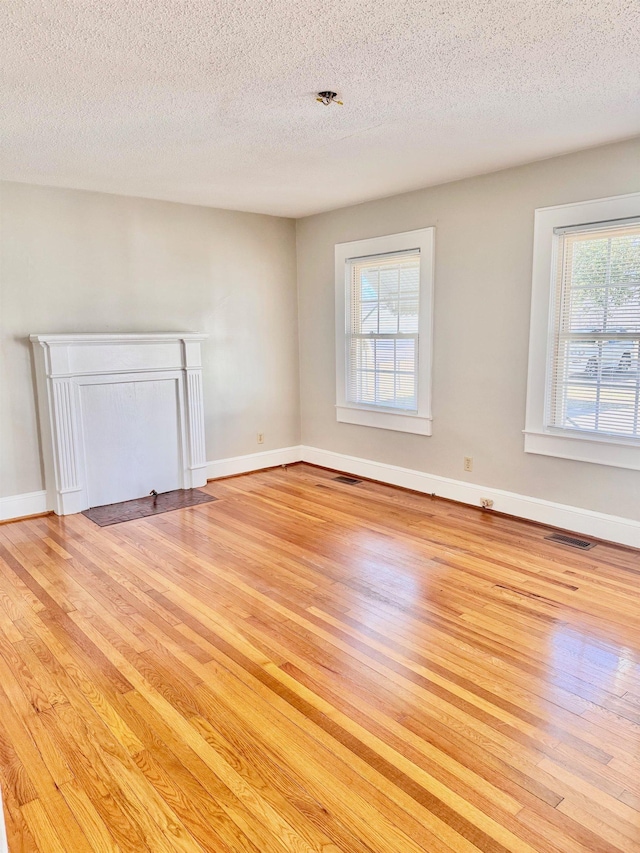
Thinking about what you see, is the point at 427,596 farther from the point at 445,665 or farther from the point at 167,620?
the point at 167,620

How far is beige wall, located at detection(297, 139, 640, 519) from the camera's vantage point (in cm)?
362

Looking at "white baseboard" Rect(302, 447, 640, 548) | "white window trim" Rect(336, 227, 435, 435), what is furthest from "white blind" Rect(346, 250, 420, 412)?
"white baseboard" Rect(302, 447, 640, 548)

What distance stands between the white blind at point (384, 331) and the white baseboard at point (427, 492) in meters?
0.60

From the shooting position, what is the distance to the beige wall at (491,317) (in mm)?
3625

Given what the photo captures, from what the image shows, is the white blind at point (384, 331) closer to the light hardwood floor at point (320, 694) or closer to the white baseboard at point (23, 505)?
the light hardwood floor at point (320, 694)

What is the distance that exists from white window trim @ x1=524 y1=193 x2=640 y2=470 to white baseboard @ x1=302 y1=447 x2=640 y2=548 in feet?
1.21

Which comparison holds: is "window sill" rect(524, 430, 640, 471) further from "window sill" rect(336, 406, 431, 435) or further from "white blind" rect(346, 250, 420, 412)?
"white blind" rect(346, 250, 420, 412)

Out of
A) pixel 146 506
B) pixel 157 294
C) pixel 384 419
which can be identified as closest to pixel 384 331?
pixel 384 419

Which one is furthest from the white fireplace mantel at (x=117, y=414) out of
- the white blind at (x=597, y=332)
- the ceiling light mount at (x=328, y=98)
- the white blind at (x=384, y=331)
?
the white blind at (x=597, y=332)

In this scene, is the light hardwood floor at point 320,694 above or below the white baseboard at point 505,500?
below

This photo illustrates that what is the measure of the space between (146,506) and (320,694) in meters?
2.79

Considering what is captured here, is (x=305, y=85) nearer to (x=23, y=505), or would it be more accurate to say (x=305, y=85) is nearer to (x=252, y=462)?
(x=23, y=505)

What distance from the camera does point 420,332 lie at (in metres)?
4.66

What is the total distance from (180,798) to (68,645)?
112 centimetres
